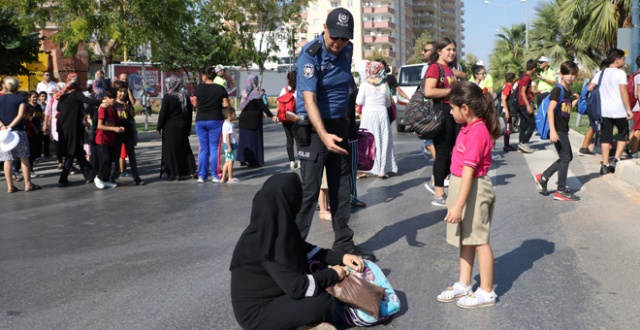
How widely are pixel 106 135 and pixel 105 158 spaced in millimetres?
357

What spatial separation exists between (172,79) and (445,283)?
7382mm

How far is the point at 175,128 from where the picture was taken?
11.3 m

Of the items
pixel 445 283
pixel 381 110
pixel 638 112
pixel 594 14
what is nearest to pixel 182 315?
pixel 445 283

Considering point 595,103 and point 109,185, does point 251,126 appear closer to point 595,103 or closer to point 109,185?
point 109,185

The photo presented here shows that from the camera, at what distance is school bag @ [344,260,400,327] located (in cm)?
412

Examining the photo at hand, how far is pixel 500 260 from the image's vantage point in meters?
5.65

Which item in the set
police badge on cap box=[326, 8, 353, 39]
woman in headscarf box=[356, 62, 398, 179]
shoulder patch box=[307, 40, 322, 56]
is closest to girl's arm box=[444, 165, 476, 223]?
police badge on cap box=[326, 8, 353, 39]

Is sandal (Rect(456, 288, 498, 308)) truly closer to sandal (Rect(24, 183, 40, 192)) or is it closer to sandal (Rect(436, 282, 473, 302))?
sandal (Rect(436, 282, 473, 302))

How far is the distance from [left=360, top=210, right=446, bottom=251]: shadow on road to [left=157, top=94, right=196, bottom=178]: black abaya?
16.9ft

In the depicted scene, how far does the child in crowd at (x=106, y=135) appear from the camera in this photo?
1048 cm

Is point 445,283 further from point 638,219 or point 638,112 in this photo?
point 638,112

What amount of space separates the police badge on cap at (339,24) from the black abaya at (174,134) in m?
6.44

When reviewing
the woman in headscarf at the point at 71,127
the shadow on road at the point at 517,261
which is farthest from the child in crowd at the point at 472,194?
the woman in headscarf at the point at 71,127

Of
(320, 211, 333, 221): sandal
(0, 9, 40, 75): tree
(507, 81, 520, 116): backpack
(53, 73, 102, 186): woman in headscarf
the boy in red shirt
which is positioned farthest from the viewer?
(0, 9, 40, 75): tree
